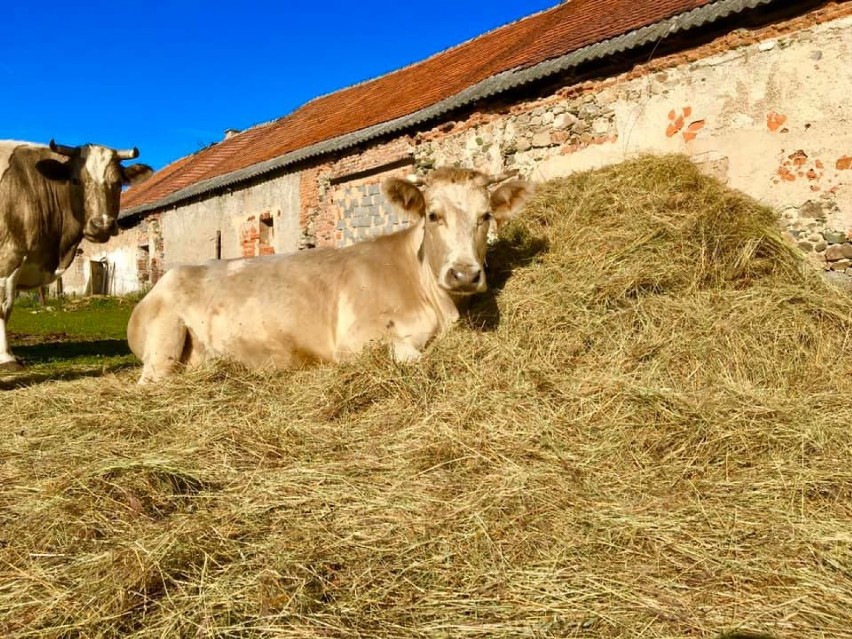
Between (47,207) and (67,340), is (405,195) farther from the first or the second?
(67,340)

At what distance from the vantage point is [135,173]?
8492 mm

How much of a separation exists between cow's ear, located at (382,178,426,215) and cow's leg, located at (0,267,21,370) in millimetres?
4032

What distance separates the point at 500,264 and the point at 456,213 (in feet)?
4.00

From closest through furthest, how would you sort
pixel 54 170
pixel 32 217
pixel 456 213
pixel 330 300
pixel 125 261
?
pixel 456 213
pixel 330 300
pixel 32 217
pixel 54 170
pixel 125 261

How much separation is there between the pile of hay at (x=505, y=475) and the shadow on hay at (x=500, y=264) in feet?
0.18

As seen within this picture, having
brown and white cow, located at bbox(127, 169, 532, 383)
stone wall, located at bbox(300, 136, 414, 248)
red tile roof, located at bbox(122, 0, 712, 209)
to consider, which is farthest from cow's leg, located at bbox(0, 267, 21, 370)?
red tile roof, located at bbox(122, 0, 712, 209)

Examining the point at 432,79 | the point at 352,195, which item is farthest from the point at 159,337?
the point at 432,79

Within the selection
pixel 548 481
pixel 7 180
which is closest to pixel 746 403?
pixel 548 481

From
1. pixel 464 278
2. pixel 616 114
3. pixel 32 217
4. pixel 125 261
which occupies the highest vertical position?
pixel 616 114

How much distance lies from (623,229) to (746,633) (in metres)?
4.01

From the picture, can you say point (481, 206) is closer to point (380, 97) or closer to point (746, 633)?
point (746, 633)

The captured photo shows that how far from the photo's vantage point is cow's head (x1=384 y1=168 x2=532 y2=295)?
4.50 metres

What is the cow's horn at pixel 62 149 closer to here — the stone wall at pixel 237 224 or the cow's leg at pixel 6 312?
the cow's leg at pixel 6 312

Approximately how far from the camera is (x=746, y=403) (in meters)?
3.50
